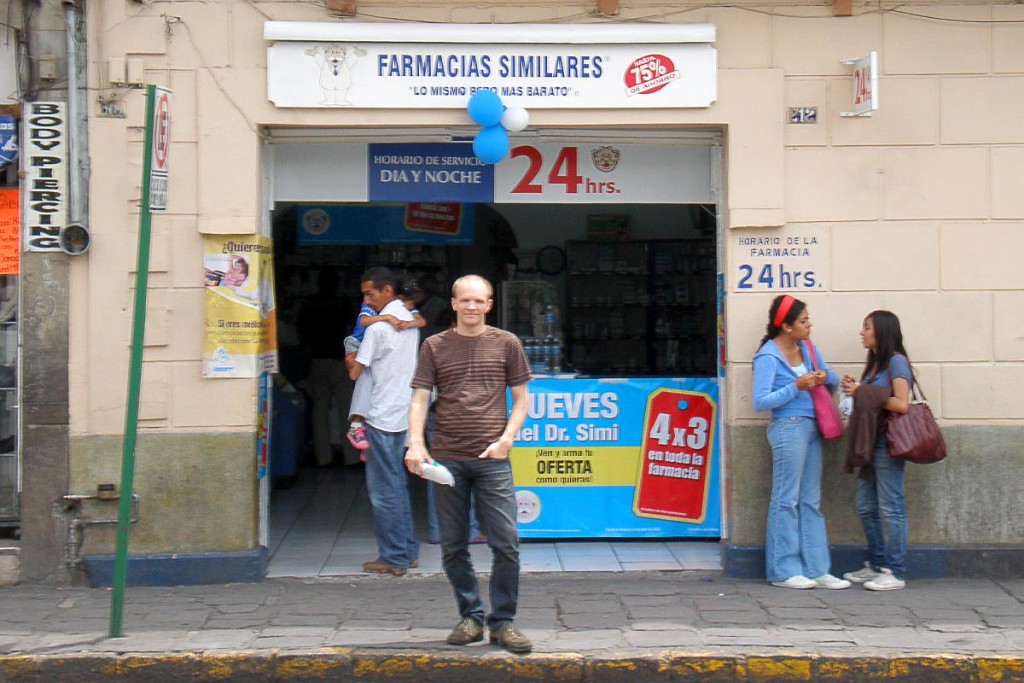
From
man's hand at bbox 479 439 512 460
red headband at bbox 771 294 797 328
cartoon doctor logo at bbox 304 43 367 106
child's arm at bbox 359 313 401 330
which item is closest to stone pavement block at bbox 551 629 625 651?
man's hand at bbox 479 439 512 460

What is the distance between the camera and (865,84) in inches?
270

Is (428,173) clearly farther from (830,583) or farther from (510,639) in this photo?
(830,583)

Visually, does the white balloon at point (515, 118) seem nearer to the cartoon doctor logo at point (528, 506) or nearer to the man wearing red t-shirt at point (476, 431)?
the man wearing red t-shirt at point (476, 431)

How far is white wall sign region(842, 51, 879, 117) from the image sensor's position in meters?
6.74

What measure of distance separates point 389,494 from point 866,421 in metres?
2.93

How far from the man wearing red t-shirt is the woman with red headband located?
6.30 feet

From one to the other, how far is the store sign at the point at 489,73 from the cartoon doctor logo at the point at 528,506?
2.67 metres

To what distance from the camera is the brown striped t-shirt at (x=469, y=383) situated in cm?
547

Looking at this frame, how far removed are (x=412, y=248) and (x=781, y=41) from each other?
438 cm

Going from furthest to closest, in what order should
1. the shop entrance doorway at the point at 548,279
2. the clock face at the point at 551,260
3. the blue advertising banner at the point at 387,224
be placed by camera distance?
the clock face at the point at 551,260 < the shop entrance doorway at the point at 548,279 < the blue advertising banner at the point at 387,224

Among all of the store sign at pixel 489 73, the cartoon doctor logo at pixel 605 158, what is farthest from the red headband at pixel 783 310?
the cartoon doctor logo at pixel 605 158

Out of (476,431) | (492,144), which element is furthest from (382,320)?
(476,431)

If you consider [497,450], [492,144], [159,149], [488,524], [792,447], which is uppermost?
[492,144]

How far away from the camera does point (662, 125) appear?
719cm
